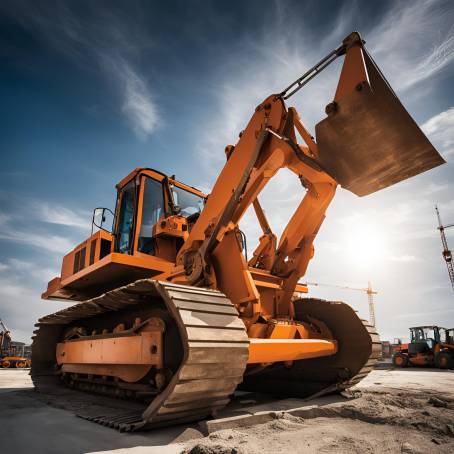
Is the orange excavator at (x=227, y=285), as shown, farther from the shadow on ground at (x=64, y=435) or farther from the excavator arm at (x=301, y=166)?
the shadow on ground at (x=64, y=435)

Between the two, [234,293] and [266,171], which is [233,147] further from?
[234,293]

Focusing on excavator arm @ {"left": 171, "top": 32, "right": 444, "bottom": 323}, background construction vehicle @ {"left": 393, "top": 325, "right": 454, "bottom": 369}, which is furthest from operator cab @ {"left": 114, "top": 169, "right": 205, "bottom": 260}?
background construction vehicle @ {"left": 393, "top": 325, "right": 454, "bottom": 369}

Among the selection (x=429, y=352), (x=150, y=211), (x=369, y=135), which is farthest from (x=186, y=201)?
(x=429, y=352)

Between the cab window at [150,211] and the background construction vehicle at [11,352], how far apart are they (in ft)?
65.0

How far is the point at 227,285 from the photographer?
3986mm

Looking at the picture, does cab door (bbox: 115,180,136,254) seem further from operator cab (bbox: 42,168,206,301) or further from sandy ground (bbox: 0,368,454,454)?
sandy ground (bbox: 0,368,454,454)

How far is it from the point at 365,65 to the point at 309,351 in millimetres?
2781

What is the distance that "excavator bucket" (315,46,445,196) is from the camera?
3.16 m

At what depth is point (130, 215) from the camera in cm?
563

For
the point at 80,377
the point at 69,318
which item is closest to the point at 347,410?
the point at 80,377

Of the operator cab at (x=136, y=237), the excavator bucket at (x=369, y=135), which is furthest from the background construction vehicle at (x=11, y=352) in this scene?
the excavator bucket at (x=369, y=135)

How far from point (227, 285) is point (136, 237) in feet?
5.84

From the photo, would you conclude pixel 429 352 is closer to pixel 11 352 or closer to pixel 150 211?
pixel 150 211

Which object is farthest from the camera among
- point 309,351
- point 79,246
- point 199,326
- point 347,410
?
point 79,246
